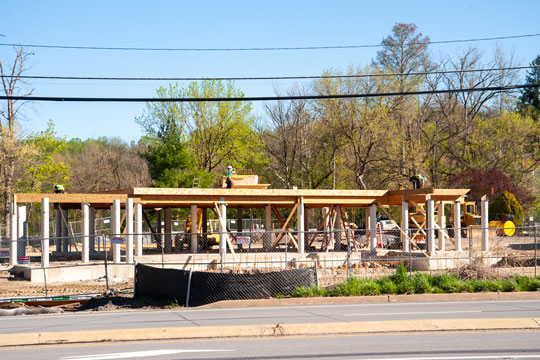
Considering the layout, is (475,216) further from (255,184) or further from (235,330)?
(235,330)

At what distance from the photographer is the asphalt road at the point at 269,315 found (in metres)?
13.3

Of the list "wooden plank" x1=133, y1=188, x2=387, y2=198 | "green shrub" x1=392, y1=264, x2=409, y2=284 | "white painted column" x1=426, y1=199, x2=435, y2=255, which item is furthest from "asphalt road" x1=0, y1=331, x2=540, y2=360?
"white painted column" x1=426, y1=199, x2=435, y2=255

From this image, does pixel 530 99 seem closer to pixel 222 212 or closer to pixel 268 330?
pixel 222 212

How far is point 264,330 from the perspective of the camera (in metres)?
12.1

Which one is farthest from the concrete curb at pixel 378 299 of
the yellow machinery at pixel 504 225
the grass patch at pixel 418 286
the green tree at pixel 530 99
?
the green tree at pixel 530 99

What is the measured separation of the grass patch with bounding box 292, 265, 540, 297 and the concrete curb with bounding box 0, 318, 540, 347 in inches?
199

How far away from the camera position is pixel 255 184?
119 ft

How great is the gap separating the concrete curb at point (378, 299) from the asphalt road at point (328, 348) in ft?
16.6

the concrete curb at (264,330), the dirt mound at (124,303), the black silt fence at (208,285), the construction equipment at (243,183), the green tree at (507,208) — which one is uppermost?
the construction equipment at (243,183)

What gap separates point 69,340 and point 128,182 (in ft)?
221

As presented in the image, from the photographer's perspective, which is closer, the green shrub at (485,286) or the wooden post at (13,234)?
the green shrub at (485,286)

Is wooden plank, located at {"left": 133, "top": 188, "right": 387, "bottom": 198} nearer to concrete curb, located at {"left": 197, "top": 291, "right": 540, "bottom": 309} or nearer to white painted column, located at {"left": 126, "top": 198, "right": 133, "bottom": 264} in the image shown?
white painted column, located at {"left": 126, "top": 198, "right": 133, "bottom": 264}

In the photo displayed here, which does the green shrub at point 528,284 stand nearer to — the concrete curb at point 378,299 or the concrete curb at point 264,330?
the concrete curb at point 378,299

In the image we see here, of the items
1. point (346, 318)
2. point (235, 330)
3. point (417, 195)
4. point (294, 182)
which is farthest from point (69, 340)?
point (294, 182)
